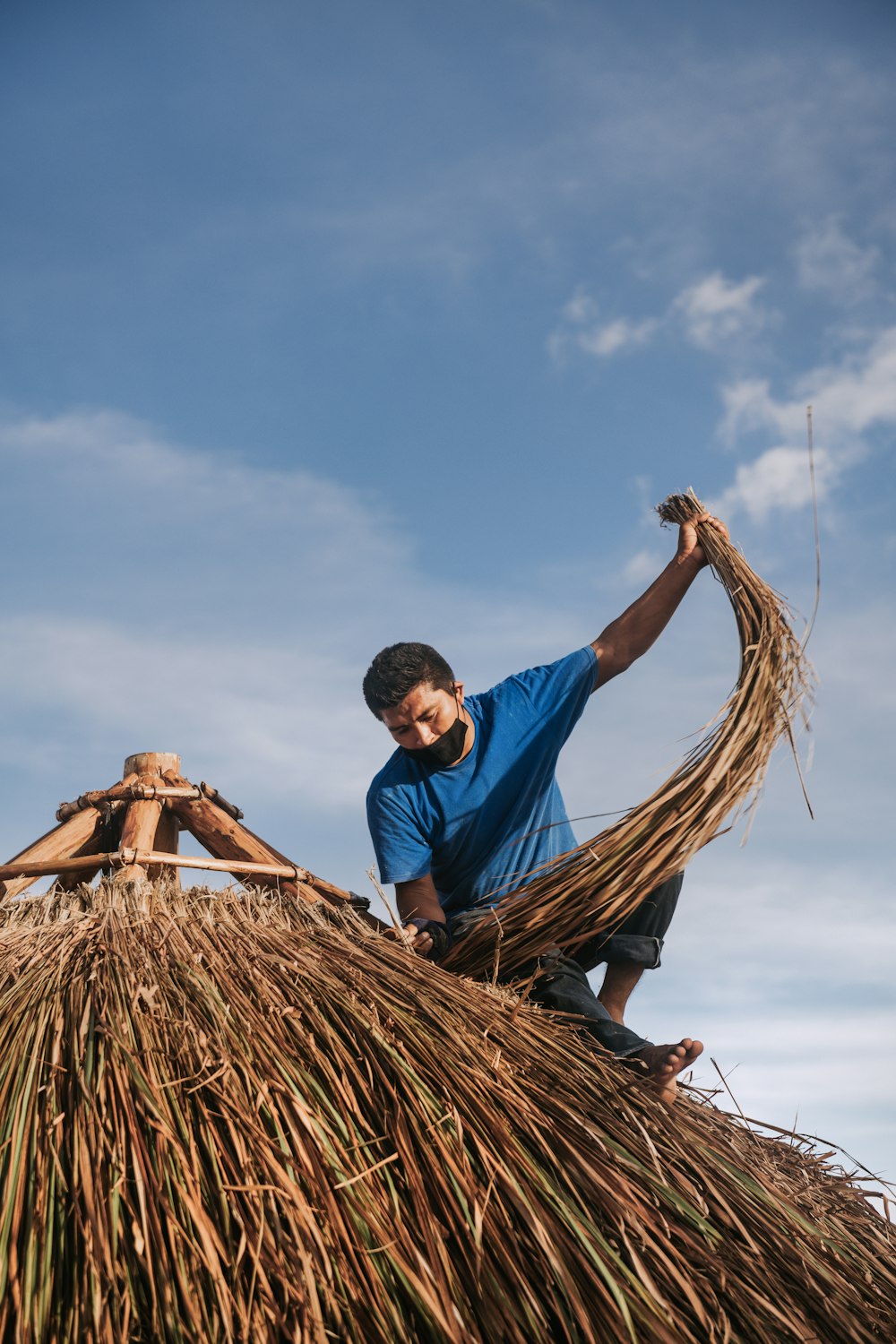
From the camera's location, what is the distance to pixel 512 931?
96.6 inches

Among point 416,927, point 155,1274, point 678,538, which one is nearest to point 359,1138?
point 155,1274

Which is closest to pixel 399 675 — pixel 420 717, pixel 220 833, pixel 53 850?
pixel 420 717

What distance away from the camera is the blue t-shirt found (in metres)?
2.84

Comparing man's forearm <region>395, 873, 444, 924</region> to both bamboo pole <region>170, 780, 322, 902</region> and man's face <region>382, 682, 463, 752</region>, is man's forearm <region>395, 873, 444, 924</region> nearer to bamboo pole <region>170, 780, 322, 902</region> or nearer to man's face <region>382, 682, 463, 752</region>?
man's face <region>382, 682, 463, 752</region>

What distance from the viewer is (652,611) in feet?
9.52

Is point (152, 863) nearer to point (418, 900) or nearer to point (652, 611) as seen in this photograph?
point (418, 900)

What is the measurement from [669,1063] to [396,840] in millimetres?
1007

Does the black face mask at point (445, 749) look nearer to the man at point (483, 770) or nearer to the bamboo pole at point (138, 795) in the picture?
the man at point (483, 770)

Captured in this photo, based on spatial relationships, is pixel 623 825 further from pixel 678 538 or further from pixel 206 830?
pixel 206 830

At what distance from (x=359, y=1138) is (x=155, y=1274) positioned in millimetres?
339

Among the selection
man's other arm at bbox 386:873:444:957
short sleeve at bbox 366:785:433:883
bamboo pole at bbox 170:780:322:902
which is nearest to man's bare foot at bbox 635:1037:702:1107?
man's other arm at bbox 386:873:444:957

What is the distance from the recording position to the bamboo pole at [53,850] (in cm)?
321

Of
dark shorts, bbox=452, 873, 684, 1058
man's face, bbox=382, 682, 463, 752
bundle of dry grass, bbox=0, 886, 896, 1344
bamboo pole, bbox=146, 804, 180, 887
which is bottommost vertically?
bundle of dry grass, bbox=0, 886, 896, 1344

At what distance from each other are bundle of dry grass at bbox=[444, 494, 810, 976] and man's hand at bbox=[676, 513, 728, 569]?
35 cm
